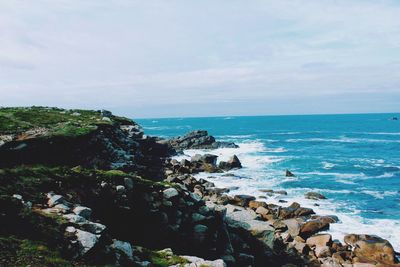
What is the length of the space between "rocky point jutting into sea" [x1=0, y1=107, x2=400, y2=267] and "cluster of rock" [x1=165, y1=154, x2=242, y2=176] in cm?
1738

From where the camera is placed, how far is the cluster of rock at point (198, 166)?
194 feet

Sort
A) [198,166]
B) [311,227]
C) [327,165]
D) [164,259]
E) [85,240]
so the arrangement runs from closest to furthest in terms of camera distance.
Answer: [85,240]
[164,259]
[311,227]
[198,166]
[327,165]

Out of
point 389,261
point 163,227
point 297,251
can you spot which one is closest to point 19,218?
point 163,227

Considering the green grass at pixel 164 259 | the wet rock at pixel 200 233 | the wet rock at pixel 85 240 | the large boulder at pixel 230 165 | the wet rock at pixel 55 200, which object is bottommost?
the large boulder at pixel 230 165

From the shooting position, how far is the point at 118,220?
20.2m

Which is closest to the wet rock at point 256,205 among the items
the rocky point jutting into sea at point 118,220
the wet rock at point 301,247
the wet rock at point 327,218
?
the rocky point jutting into sea at point 118,220

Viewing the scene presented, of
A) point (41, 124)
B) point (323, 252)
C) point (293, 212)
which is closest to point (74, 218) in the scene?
point (323, 252)

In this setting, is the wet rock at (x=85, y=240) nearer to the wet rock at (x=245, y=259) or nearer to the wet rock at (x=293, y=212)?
the wet rock at (x=245, y=259)

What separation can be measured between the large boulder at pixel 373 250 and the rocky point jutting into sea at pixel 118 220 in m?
0.07

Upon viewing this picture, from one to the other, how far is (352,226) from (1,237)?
32167 mm

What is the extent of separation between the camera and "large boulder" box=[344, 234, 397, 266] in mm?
27609

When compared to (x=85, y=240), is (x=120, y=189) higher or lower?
higher

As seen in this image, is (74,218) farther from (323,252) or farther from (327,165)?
(327,165)

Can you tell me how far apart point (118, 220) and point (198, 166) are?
4404 centimetres
